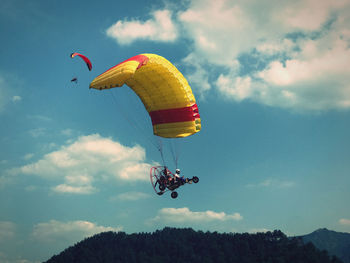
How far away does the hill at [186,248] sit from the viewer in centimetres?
12319

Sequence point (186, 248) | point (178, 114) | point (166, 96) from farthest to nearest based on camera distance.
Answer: point (186, 248) < point (178, 114) < point (166, 96)

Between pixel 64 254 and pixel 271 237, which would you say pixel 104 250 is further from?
pixel 271 237

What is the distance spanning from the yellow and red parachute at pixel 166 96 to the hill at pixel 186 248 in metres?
Result: 100.0

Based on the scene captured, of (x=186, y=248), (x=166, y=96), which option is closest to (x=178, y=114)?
(x=166, y=96)

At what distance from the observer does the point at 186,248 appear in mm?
135750

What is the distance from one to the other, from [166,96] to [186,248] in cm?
11720

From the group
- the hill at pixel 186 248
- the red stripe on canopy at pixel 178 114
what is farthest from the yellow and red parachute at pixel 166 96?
the hill at pixel 186 248

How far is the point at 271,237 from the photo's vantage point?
130m

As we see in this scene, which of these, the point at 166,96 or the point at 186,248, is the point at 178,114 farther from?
the point at 186,248

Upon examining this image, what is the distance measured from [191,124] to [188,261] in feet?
370

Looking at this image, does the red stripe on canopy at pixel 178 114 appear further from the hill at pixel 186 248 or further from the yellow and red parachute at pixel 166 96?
the hill at pixel 186 248

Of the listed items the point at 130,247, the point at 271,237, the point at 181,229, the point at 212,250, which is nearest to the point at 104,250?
the point at 130,247

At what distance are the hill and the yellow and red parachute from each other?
328 feet

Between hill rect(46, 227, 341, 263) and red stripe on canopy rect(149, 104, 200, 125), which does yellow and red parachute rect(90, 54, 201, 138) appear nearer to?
red stripe on canopy rect(149, 104, 200, 125)
